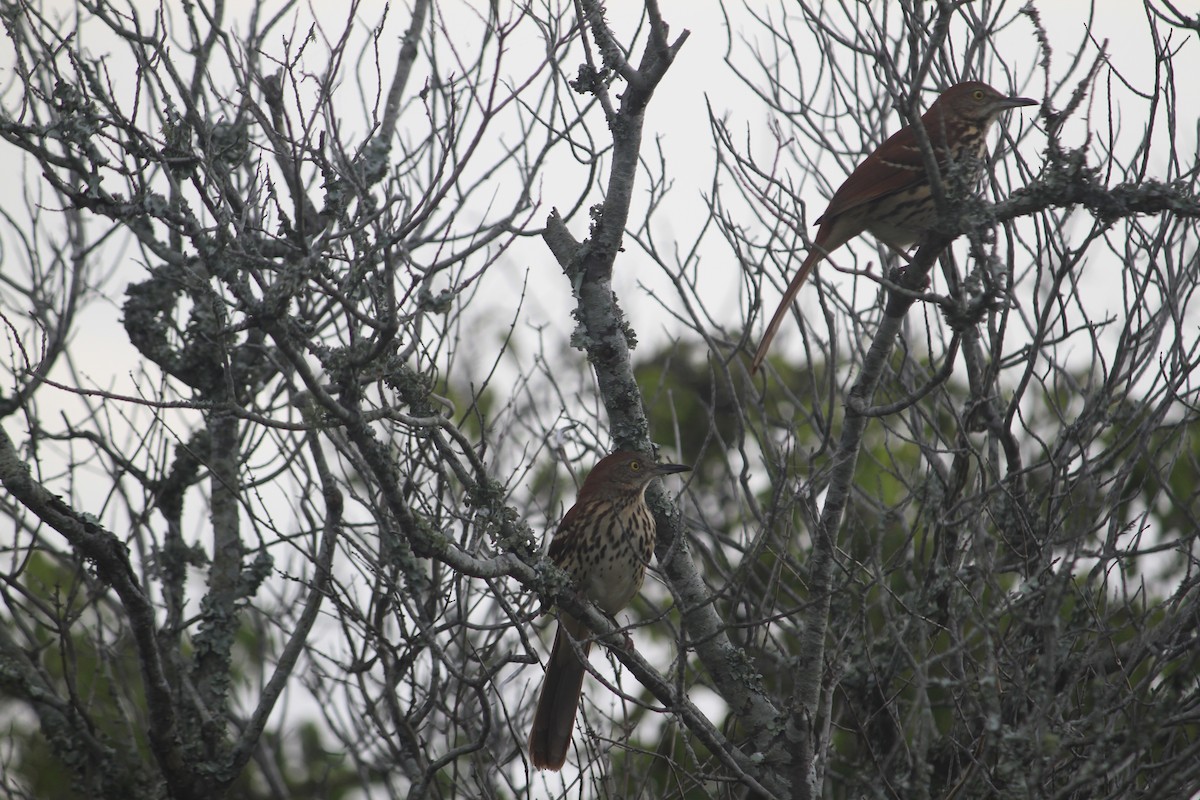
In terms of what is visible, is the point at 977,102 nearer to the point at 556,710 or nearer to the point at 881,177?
the point at 881,177

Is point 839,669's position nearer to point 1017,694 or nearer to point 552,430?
point 1017,694

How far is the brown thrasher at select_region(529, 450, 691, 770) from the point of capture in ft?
14.6

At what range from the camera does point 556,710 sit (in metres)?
4.52

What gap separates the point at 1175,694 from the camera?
2500 millimetres

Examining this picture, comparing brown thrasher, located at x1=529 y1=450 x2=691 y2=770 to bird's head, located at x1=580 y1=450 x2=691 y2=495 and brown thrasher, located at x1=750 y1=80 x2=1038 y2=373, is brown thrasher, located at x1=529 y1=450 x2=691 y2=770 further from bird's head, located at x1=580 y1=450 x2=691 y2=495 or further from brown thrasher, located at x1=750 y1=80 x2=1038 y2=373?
brown thrasher, located at x1=750 y1=80 x2=1038 y2=373

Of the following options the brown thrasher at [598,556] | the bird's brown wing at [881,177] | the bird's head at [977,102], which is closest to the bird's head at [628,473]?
the brown thrasher at [598,556]

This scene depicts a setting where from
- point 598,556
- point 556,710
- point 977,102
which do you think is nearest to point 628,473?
point 598,556

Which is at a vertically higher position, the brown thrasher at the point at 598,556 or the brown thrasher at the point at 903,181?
the brown thrasher at the point at 903,181

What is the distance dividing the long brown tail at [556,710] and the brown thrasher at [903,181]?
139 cm

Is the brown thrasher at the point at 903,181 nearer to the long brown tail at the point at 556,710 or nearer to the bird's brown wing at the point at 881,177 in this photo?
the bird's brown wing at the point at 881,177

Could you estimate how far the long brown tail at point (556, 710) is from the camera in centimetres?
446

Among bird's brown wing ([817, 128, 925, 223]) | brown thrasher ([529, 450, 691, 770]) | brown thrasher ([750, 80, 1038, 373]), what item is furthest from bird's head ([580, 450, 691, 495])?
bird's brown wing ([817, 128, 925, 223])

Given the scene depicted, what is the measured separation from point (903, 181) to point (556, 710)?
2.44 metres

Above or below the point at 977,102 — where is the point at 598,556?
below
